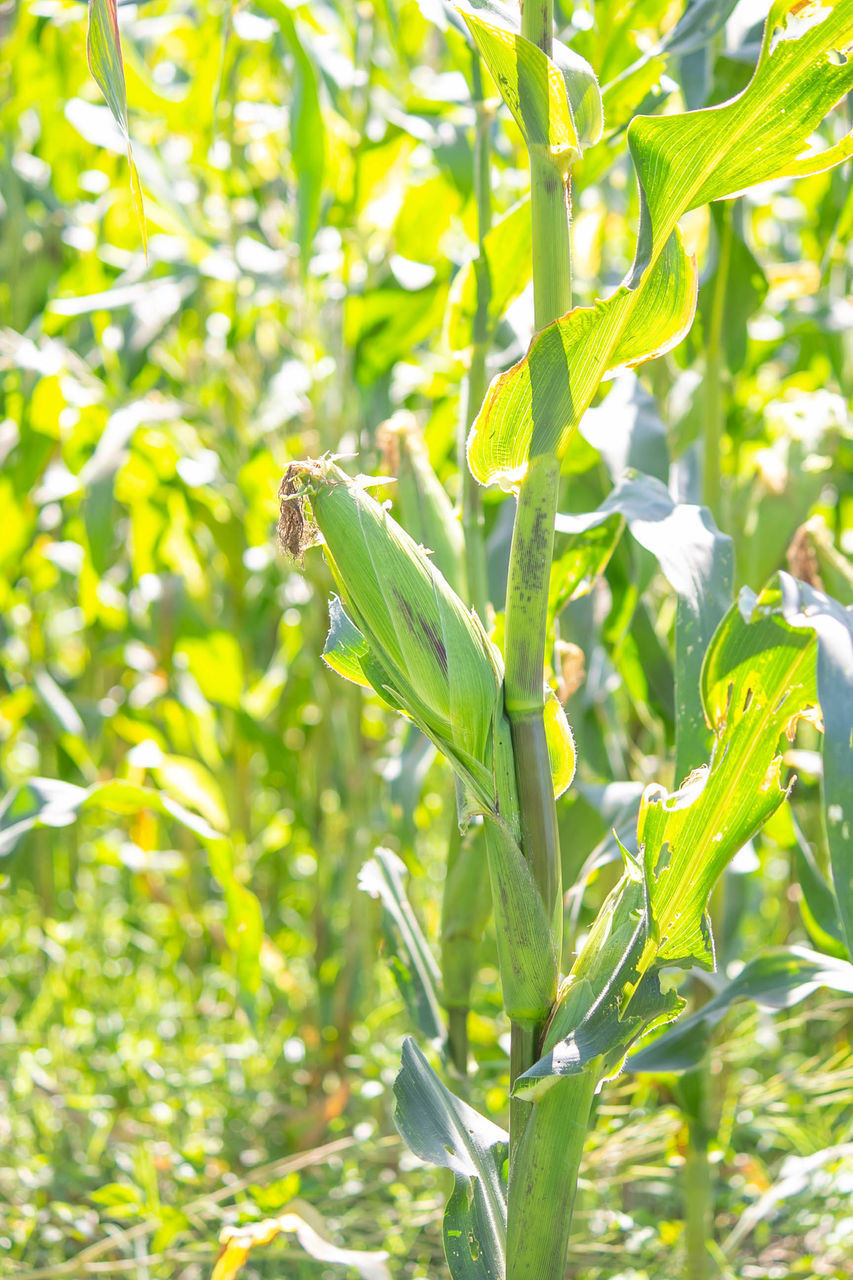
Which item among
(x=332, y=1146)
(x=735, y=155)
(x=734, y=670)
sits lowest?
(x=332, y=1146)

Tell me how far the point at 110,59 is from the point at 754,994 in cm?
59

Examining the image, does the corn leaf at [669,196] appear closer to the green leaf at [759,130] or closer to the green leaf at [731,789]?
the green leaf at [759,130]

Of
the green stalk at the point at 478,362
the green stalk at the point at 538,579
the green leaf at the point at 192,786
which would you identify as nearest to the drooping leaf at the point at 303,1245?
the green stalk at the point at 538,579

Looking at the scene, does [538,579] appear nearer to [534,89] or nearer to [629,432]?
[534,89]

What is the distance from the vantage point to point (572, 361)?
1.45 ft

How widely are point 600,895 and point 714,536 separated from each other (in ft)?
1.41

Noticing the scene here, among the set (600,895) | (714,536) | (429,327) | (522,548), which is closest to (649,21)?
(429,327)

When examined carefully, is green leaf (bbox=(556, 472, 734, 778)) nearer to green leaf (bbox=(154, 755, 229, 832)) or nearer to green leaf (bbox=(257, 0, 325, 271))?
green leaf (bbox=(257, 0, 325, 271))

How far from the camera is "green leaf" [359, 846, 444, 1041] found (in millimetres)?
696

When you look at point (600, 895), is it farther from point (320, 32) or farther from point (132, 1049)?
point (320, 32)

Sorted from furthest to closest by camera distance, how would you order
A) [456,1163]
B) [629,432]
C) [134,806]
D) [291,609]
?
[291,609], [134,806], [629,432], [456,1163]

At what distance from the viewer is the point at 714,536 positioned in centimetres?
59

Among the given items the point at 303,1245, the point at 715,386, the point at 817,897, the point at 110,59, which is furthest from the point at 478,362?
the point at 303,1245

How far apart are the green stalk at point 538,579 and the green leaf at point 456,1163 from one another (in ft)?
0.35
